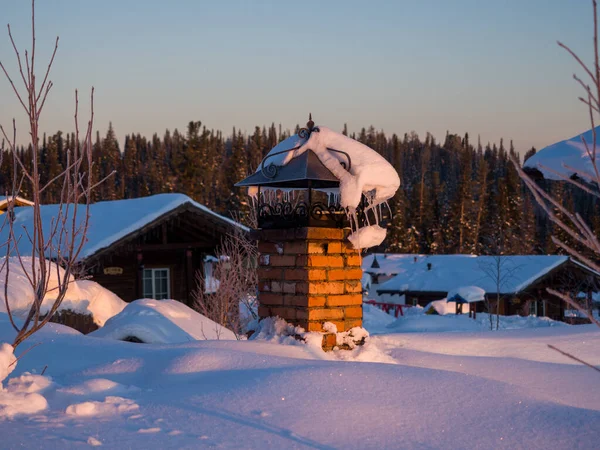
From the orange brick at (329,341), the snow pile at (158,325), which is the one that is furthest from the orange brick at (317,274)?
the snow pile at (158,325)

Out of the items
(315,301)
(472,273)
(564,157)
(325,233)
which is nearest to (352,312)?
(315,301)

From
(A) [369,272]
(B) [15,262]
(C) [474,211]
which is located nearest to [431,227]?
(C) [474,211]

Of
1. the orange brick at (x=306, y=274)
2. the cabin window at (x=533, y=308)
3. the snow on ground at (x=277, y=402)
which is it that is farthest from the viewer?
the cabin window at (x=533, y=308)

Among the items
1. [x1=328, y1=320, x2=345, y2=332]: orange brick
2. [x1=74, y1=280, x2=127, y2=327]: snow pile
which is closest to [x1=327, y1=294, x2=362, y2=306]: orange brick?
[x1=328, y1=320, x2=345, y2=332]: orange brick

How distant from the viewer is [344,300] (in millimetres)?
5793

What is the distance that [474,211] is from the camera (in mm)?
70688

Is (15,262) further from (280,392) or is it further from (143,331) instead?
(280,392)

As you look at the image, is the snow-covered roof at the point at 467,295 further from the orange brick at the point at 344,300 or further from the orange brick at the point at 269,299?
the orange brick at the point at 269,299

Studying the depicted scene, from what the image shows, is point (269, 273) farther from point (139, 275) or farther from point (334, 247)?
point (139, 275)

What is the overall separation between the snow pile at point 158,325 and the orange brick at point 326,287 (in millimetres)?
2672

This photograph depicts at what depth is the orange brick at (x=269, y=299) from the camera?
5816 millimetres

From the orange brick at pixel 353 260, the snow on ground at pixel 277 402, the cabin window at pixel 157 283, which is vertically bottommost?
the cabin window at pixel 157 283

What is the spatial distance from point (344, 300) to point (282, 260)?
64 cm

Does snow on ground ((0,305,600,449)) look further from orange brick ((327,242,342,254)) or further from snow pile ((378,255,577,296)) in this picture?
snow pile ((378,255,577,296))
